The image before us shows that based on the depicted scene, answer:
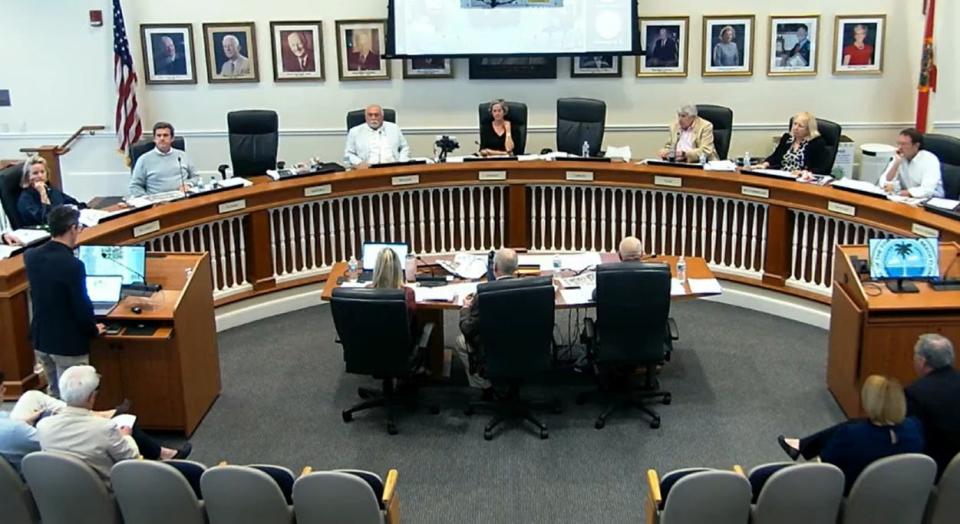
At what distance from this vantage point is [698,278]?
6.55 m

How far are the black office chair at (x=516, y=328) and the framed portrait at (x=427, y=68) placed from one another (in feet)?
18.7

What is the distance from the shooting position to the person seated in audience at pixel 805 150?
8.27 metres

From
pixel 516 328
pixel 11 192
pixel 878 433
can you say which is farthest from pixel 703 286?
pixel 11 192

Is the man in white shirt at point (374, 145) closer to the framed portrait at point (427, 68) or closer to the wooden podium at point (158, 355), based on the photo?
the framed portrait at point (427, 68)

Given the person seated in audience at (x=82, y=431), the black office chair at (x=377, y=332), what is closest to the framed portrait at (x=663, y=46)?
the black office chair at (x=377, y=332)

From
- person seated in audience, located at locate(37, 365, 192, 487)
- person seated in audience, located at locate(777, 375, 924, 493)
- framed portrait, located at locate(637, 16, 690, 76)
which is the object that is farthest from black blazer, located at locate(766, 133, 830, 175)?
person seated in audience, located at locate(37, 365, 192, 487)

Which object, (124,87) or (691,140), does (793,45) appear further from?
(124,87)

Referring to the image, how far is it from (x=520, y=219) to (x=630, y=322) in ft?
9.94

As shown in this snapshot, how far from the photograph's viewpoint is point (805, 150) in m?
8.30

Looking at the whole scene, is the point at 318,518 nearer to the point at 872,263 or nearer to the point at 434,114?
the point at 872,263

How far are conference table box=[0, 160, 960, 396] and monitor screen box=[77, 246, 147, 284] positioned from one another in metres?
0.82

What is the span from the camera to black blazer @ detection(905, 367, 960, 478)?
14.6 feet

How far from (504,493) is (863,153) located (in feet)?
22.8

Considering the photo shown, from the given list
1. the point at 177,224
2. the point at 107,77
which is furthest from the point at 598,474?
the point at 107,77
